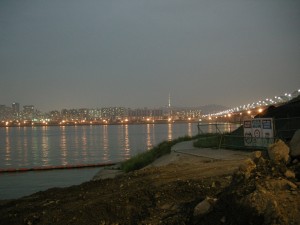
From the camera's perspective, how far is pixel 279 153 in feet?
27.6

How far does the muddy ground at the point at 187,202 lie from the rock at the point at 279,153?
7.4 inches

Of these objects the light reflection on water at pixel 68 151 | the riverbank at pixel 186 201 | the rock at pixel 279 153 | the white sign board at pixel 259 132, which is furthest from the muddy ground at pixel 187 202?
the light reflection on water at pixel 68 151

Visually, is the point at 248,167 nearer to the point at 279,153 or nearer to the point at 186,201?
the point at 279,153

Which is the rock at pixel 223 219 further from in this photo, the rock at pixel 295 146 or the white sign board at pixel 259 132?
the white sign board at pixel 259 132

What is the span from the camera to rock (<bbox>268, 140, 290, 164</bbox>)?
835cm

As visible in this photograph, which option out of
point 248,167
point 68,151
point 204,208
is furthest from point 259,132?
point 68,151

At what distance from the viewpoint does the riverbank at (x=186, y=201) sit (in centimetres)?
694

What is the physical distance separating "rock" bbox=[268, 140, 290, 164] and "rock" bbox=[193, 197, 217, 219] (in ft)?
5.21

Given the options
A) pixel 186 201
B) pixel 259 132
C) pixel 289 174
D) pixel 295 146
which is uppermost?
pixel 295 146

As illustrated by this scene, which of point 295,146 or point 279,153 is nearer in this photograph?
point 279,153

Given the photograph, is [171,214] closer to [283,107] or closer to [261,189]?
[261,189]

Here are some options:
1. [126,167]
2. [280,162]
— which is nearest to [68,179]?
[126,167]

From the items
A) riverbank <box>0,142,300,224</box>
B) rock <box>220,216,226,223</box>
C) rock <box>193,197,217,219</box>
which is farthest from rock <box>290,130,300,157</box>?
rock <box>220,216,226,223</box>

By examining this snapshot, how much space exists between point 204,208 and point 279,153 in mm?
2004
